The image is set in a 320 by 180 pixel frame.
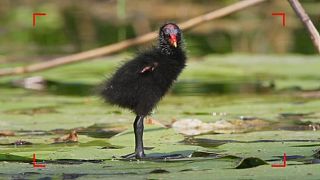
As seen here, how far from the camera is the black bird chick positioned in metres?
5.04

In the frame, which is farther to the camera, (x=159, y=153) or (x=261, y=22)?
(x=261, y=22)

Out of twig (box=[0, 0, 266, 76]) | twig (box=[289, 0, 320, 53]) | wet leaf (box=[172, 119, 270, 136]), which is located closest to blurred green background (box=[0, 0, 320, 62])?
twig (box=[0, 0, 266, 76])

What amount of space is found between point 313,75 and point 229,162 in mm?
4900

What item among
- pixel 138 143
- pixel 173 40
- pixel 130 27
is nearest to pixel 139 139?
pixel 138 143

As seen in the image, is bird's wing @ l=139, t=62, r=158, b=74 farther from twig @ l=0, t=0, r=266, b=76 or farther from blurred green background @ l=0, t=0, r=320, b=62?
blurred green background @ l=0, t=0, r=320, b=62

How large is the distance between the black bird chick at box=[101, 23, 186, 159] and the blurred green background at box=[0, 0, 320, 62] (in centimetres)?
558

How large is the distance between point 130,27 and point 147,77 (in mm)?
11168

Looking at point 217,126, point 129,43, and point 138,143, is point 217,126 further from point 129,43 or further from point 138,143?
point 129,43

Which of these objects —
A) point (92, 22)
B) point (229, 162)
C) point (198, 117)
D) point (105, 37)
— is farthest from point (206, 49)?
point (229, 162)

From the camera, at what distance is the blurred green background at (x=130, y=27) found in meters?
12.9

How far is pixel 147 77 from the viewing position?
5.07m

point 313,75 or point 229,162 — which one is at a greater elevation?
point 313,75

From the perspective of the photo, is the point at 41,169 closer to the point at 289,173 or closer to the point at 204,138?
the point at 289,173

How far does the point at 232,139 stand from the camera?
18.1ft
